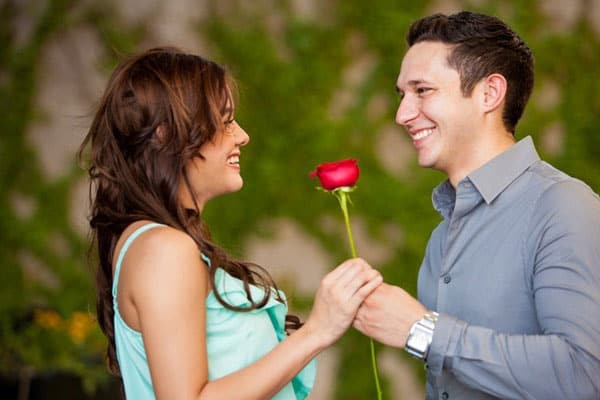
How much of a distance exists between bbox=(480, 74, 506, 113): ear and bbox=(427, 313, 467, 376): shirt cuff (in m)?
0.55

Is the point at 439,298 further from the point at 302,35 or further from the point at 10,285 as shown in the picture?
the point at 10,285

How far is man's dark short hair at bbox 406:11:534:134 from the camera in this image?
6.35ft

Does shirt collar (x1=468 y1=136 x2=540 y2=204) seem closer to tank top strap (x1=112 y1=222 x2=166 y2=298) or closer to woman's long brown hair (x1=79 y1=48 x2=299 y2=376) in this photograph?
woman's long brown hair (x1=79 y1=48 x2=299 y2=376)

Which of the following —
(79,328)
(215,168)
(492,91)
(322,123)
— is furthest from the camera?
(322,123)

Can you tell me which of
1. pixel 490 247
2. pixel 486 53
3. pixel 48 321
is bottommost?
pixel 48 321

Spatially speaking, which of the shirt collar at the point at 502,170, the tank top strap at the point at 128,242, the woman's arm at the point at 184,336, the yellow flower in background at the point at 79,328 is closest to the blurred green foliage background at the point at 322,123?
the yellow flower in background at the point at 79,328

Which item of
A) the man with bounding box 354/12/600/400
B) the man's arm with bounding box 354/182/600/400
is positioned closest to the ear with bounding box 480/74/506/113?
the man with bounding box 354/12/600/400

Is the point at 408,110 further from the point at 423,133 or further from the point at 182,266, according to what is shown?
the point at 182,266

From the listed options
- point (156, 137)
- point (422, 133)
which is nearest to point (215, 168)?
point (156, 137)

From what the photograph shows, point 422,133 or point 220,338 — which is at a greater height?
point 422,133

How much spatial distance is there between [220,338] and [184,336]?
165 mm

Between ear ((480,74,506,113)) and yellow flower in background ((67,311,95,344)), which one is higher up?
ear ((480,74,506,113))

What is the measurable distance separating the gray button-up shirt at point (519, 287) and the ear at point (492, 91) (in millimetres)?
115

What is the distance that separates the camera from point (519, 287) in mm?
1729
